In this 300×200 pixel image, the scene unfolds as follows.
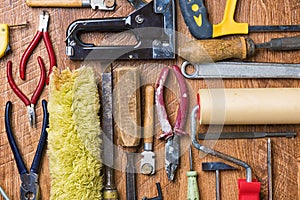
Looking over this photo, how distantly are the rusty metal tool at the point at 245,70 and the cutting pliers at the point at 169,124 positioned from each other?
1.8 inches

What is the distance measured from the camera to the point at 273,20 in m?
1.27

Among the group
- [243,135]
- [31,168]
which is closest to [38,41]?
[31,168]

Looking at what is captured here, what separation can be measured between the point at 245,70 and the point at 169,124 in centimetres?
20

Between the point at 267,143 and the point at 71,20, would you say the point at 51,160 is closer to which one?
the point at 71,20

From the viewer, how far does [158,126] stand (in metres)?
1.26

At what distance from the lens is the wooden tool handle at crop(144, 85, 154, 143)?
1.24 m

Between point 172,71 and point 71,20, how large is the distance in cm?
24

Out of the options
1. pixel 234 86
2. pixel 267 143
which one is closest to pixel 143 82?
pixel 234 86

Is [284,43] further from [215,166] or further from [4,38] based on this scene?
[4,38]

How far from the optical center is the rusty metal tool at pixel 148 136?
4.07ft

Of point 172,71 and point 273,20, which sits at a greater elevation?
point 273,20

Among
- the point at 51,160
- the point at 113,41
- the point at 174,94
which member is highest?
the point at 113,41

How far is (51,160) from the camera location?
3.95 ft

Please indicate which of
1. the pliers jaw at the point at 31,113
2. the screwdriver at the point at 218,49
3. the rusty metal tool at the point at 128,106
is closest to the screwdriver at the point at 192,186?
the rusty metal tool at the point at 128,106
